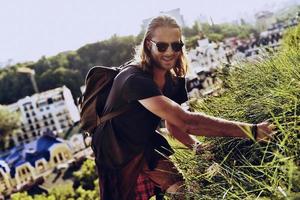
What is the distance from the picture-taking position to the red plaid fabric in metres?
2.06

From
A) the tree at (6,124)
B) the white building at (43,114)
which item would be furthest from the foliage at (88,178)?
the tree at (6,124)

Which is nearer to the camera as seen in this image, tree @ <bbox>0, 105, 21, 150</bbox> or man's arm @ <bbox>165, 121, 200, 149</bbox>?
man's arm @ <bbox>165, 121, 200, 149</bbox>

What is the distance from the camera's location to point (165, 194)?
1.90m

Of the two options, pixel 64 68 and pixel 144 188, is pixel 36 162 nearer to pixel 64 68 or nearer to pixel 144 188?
pixel 144 188

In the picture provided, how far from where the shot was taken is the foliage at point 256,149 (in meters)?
1.25

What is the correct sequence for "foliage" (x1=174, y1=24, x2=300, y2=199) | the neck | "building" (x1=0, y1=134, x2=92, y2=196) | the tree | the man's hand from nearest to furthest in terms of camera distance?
"foliage" (x1=174, y1=24, x2=300, y2=199), the man's hand, the neck, "building" (x1=0, y1=134, x2=92, y2=196), the tree

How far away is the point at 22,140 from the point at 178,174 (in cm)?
4663

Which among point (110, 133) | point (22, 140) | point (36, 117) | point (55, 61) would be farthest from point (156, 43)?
point (55, 61)

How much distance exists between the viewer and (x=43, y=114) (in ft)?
137

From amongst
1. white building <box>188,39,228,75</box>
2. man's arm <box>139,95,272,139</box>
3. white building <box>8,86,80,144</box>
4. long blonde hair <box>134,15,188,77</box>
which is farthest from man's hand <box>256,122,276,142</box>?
white building <box>8,86,80,144</box>

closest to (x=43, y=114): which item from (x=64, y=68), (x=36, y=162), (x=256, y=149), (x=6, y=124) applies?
(x=6, y=124)

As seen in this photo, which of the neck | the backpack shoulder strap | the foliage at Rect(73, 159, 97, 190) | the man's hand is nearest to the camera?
the man's hand

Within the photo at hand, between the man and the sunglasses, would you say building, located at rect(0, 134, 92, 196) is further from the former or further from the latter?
the sunglasses

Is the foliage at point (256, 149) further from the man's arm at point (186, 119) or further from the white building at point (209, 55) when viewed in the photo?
the white building at point (209, 55)
